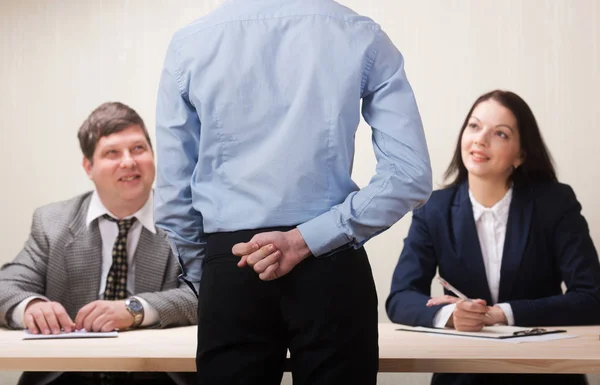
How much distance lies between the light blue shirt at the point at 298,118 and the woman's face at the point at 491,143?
158 cm

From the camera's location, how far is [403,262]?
9.59 feet

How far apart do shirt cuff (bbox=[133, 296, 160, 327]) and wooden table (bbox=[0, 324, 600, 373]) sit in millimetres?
261

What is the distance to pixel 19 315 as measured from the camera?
97.2 inches

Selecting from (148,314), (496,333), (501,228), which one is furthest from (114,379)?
(501,228)

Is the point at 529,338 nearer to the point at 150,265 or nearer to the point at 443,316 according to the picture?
the point at 443,316

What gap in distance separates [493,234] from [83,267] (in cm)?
147

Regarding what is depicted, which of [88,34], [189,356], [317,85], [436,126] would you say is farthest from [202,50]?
[88,34]

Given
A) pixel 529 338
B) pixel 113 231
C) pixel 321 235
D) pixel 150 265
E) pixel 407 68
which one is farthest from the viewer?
pixel 407 68

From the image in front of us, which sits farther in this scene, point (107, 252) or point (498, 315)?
point (107, 252)

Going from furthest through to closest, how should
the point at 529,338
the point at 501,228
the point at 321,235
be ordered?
1. the point at 501,228
2. the point at 529,338
3. the point at 321,235

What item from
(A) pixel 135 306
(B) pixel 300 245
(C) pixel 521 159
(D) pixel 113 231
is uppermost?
(B) pixel 300 245

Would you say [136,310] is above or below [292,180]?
below

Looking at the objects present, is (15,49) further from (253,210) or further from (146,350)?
(253,210)

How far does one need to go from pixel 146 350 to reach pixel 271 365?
0.71 meters
